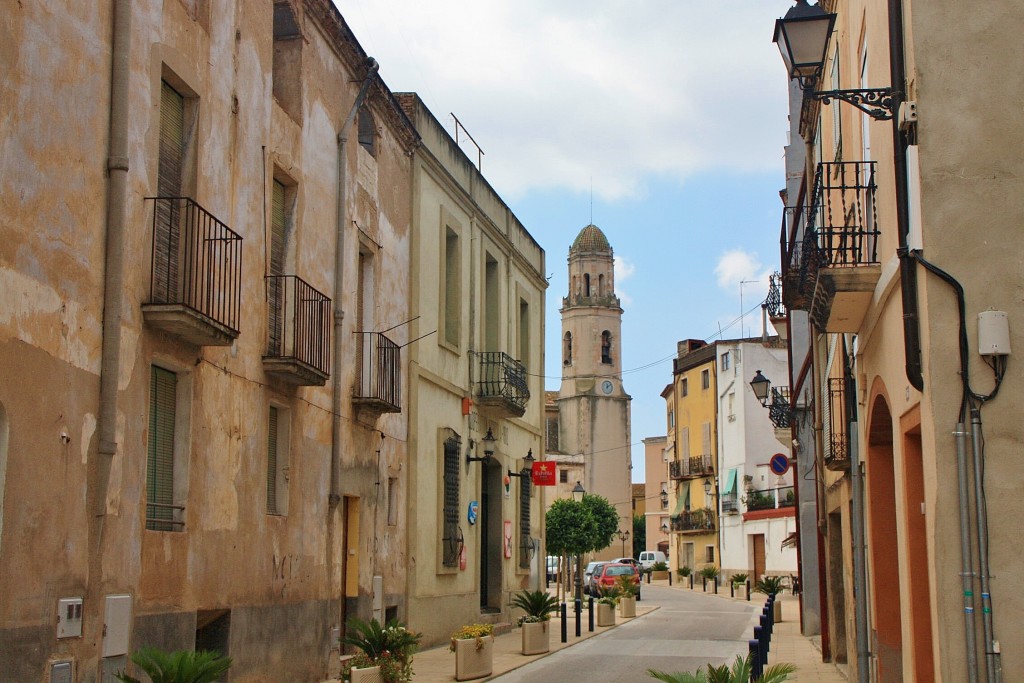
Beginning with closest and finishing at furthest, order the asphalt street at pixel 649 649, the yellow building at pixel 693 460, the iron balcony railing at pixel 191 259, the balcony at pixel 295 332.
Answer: the iron balcony railing at pixel 191 259, the balcony at pixel 295 332, the asphalt street at pixel 649 649, the yellow building at pixel 693 460

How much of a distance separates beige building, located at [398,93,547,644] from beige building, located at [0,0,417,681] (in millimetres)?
2210

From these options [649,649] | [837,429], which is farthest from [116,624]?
[649,649]

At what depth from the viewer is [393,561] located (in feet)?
64.3

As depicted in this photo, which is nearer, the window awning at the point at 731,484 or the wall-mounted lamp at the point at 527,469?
the wall-mounted lamp at the point at 527,469

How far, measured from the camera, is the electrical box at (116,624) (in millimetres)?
10286

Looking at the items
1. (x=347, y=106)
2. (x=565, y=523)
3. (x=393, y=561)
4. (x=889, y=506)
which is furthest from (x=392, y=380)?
(x=565, y=523)

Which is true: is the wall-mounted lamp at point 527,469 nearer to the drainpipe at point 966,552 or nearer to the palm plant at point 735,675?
the palm plant at point 735,675

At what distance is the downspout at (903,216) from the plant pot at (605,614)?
2005 centimetres

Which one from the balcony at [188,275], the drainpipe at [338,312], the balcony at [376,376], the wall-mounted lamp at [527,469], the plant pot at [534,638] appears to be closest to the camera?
the balcony at [188,275]

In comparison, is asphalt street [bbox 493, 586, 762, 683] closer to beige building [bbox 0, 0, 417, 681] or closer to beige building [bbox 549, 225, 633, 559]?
beige building [bbox 0, 0, 417, 681]

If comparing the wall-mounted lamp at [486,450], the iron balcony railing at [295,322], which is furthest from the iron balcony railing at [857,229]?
the wall-mounted lamp at [486,450]

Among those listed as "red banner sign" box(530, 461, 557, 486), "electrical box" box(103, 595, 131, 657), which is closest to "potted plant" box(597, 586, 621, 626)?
"red banner sign" box(530, 461, 557, 486)

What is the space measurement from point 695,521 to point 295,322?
54.2 meters

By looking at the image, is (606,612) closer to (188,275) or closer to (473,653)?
(473,653)
